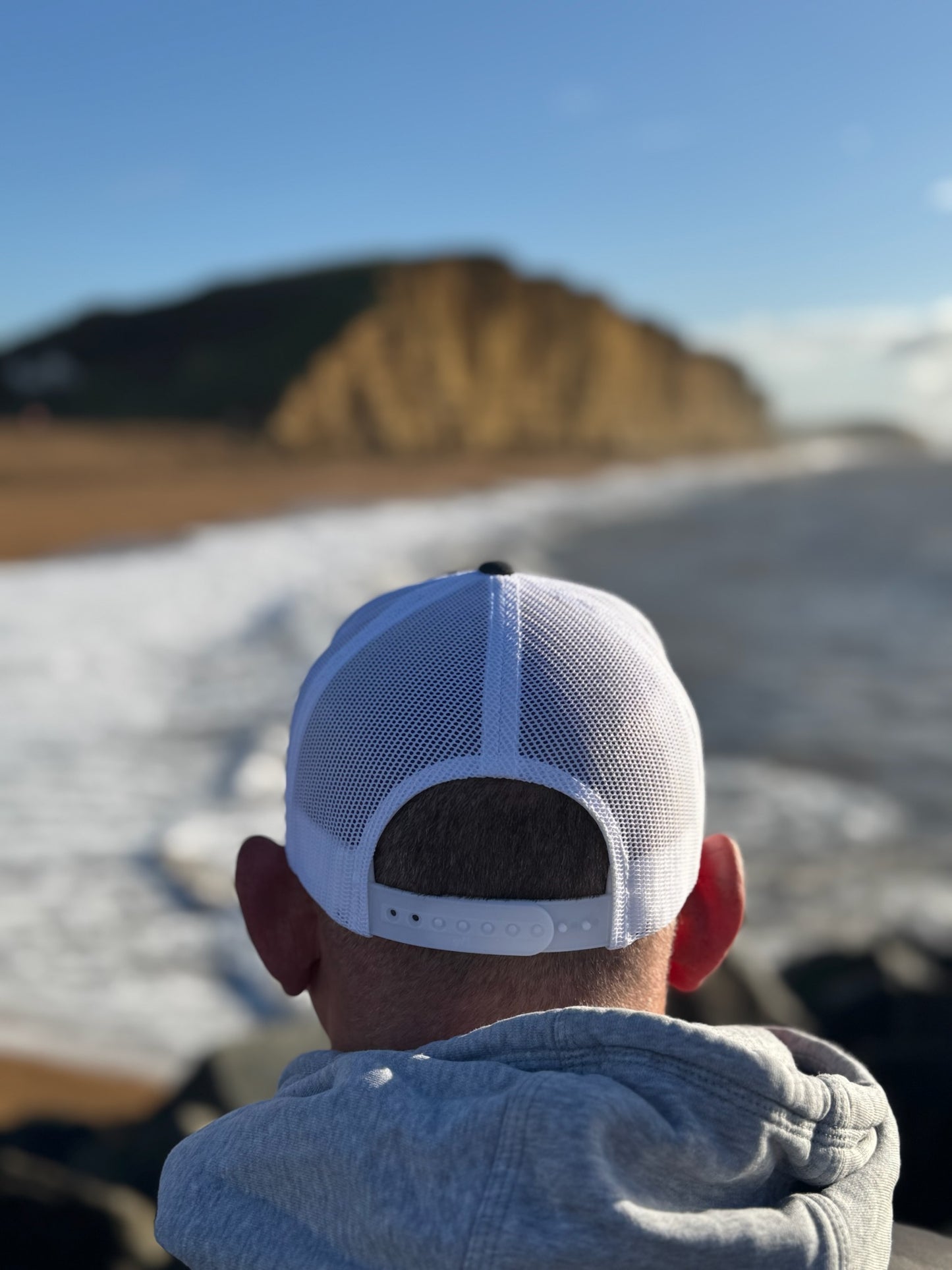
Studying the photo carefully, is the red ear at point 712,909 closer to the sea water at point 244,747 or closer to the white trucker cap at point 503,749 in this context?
the white trucker cap at point 503,749

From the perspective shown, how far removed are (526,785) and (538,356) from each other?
95424 millimetres

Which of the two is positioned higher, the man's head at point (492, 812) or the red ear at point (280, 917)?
the man's head at point (492, 812)

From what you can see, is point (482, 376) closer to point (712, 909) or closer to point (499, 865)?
point (712, 909)

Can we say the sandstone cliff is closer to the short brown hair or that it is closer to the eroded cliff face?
the eroded cliff face

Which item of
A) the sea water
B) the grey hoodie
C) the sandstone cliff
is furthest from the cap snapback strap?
the sandstone cliff

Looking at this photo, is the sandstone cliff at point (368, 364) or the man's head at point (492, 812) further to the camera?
the sandstone cliff at point (368, 364)

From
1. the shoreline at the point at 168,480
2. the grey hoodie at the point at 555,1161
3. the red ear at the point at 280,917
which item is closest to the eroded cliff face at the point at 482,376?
the shoreline at the point at 168,480

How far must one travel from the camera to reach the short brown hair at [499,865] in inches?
41.6

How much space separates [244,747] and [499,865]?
7146 millimetres

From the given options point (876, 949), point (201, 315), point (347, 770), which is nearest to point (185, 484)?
point (876, 949)

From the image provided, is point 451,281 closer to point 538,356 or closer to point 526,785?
point 538,356

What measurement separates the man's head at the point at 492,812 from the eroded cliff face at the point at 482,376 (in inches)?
2514

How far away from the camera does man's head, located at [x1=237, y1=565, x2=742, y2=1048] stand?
1.06m

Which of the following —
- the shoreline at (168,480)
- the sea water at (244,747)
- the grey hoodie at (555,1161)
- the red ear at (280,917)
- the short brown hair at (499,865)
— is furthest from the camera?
the shoreline at (168,480)
